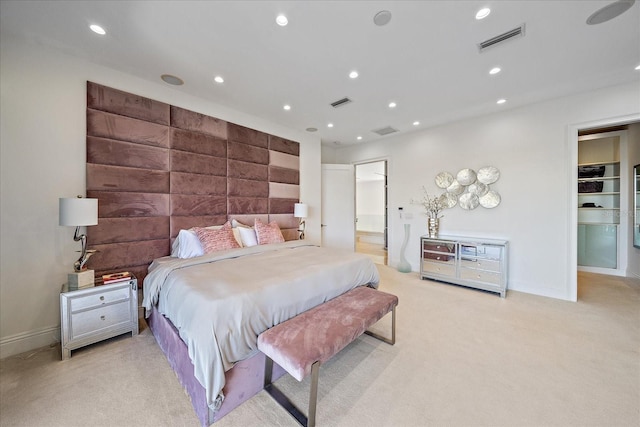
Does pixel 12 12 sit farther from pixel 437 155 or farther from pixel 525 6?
pixel 437 155

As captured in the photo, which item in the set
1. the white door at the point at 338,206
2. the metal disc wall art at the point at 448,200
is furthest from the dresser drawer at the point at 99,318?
the metal disc wall art at the point at 448,200

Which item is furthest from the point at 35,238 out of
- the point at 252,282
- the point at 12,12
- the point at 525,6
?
the point at 525,6

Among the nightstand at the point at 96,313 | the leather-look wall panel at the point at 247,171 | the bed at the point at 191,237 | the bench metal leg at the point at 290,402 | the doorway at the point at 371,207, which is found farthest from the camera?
the doorway at the point at 371,207

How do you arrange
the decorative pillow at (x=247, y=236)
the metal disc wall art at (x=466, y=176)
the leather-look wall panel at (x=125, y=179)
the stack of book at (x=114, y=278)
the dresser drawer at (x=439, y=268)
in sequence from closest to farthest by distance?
1. the stack of book at (x=114, y=278)
2. the leather-look wall panel at (x=125, y=179)
3. the decorative pillow at (x=247, y=236)
4. the dresser drawer at (x=439, y=268)
5. the metal disc wall art at (x=466, y=176)

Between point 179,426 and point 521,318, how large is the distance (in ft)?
11.7

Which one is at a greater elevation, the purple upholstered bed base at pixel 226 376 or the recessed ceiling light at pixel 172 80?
the recessed ceiling light at pixel 172 80

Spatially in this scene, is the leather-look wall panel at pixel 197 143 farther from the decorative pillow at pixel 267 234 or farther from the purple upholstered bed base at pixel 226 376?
the purple upholstered bed base at pixel 226 376

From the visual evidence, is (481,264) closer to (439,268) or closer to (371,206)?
(439,268)

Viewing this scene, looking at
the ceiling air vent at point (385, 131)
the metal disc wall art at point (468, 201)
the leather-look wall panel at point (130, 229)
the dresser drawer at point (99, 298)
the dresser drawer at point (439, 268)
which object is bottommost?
the dresser drawer at point (439, 268)

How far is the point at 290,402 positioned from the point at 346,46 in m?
3.07

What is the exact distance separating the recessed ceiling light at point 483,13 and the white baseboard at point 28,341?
4826 millimetres

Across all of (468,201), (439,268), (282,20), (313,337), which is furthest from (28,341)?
(468,201)

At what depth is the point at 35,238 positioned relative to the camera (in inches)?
88.0

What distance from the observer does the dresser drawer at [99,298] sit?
2.07 metres
